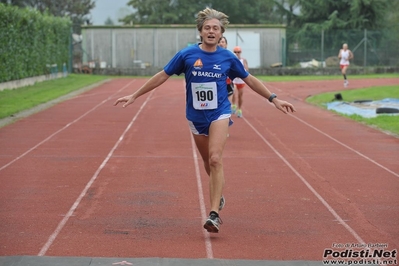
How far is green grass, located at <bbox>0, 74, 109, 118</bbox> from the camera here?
70.9 feet

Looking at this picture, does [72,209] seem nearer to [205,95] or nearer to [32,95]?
[205,95]

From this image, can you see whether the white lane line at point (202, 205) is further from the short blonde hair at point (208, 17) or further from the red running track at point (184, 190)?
the short blonde hair at point (208, 17)

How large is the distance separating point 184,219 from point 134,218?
0.52m

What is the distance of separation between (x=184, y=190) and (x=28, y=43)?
24.7 m

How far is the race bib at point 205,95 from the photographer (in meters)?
7.53

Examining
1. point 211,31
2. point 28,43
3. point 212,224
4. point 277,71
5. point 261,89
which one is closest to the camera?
point 212,224

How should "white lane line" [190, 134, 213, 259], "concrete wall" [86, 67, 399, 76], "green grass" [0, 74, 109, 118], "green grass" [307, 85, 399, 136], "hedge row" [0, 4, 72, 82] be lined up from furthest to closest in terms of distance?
"concrete wall" [86, 67, 399, 76] < "hedge row" [0, 4, 72, 82] < "green grass" [0, 74, 109, 118] < "green grass" [307, 85, 399, 136] < "white lane line" [190, 134, 213, 259]

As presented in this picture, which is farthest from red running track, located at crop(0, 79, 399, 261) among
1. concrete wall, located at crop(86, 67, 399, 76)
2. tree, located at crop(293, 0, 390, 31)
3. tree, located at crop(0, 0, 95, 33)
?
tree, located at crop(0, 0, 95, 33)

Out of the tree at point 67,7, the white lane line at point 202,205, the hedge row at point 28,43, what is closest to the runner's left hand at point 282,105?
the white lane line at point 202,205

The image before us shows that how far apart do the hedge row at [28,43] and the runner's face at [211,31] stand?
21528mm

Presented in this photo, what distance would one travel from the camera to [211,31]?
749 cm

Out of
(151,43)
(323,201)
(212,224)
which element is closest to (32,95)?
(323,201)

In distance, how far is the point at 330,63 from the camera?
159 feet

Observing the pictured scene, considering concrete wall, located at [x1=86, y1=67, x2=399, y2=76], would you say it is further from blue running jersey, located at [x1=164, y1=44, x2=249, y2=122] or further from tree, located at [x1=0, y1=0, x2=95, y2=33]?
blue running jersey, located at [x1=164, y1=44, x2=249, y2=122]
